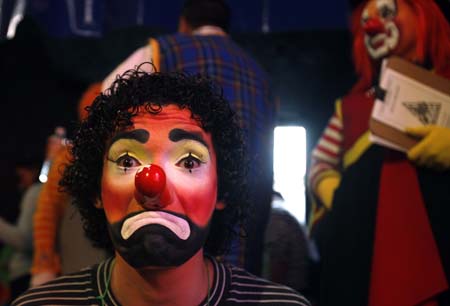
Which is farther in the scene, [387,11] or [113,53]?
[113,53]

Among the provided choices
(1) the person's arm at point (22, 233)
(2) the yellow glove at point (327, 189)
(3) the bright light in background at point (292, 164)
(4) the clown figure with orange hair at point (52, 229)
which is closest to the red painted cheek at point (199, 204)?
(2) the yellow glove at point (327, 189)

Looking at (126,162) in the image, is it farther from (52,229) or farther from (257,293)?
(52,229)

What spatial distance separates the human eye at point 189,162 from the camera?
3.27 feet

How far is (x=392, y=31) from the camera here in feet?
5.37

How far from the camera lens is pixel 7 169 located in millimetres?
4641

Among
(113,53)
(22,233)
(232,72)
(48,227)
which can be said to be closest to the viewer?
(232,72)

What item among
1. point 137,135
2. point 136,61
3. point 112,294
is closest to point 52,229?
point 136,61

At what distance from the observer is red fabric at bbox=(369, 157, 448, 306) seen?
134cm

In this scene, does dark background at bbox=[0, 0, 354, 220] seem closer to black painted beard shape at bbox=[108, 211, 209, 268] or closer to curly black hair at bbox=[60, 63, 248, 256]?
curly black hair at bbox=[60, 63, 248, 256]

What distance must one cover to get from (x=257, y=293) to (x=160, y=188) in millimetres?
342

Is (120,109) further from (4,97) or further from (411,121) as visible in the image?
(4,97)

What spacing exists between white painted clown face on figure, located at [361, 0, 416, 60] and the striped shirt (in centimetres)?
81

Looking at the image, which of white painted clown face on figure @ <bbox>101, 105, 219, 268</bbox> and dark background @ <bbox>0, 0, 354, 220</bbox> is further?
dark background @ <bbox>0, 0, 354, 220</bbox>

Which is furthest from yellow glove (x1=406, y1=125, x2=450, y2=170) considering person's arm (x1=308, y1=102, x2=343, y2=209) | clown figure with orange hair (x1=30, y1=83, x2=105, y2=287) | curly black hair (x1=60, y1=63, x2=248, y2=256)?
clown figure with orange hair (x1=30, y1=83, x2=105, y2=287)
